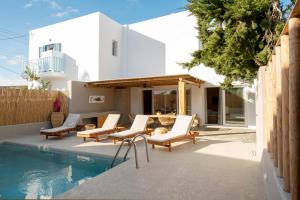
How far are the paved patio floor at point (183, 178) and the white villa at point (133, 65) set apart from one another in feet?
24.8

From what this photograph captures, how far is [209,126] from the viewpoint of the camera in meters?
15.2

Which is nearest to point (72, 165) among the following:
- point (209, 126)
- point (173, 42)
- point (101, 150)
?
point (101, 150)

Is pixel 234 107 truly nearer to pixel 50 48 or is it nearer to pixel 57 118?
pixel 57 118

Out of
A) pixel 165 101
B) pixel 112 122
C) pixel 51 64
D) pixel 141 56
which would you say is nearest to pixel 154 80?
pixel 112 122

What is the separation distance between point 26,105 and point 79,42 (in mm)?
7619

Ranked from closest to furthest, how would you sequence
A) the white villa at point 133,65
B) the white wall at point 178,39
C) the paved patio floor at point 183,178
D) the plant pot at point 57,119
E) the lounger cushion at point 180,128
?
Answer: 1. the paved patio floor at point 183,178
2. the lounger cushion at point 180,128
3. the plant pot at point 57,119
4. the white villa at point 133,65
5. the white wall at point 178,39

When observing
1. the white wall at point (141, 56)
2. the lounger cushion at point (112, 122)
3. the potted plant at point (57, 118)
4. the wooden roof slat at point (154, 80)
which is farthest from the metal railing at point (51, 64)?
the lounger cushion at point (112, 122)

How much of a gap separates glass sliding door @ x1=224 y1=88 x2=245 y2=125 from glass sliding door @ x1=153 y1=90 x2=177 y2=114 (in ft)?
12.8

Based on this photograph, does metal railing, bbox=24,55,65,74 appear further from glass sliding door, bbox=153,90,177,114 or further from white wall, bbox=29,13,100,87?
glass sliding door, bbox=153,90,177,114

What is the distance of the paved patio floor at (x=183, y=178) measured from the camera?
173 inches

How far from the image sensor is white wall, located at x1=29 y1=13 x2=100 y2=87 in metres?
17.3

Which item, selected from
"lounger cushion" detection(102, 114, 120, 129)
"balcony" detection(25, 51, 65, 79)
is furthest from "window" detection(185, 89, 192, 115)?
"balcony" detection(25, 51, 65, 79)

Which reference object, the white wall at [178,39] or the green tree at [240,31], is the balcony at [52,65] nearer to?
the white wall at [178,39]

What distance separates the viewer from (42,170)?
22.1 ft
